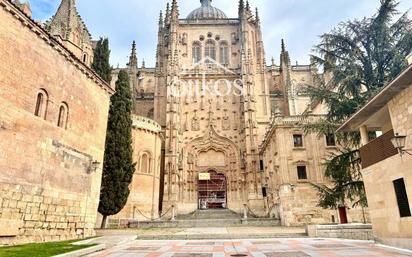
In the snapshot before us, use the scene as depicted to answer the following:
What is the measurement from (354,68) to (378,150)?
5.09m

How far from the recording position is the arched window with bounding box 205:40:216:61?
1506 inches

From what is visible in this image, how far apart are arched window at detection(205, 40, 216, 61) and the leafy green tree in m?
24.7

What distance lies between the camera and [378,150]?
9.84 m

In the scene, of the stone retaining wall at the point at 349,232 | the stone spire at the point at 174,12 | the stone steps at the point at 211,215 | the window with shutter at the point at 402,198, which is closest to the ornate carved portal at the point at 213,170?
the stone steps at the point at 211,215

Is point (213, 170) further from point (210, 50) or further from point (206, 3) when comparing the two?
point (206, 3)

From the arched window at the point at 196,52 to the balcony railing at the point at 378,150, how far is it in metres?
29.5

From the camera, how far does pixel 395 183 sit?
886 centimetres

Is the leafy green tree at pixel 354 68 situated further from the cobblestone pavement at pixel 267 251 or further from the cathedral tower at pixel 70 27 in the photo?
the cathedral tower at pixel 70 27

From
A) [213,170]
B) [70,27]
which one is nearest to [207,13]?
[213,170]

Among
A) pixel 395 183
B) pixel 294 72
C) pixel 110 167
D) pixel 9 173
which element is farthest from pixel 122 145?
pixel 294 72

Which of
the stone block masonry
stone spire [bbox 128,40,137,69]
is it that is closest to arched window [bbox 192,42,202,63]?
stone spire [bbox 128,40,137,69]

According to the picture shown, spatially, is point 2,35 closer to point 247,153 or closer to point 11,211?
point 11,211

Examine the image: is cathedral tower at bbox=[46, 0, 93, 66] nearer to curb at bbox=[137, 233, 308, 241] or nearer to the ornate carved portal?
curb at bbox=[137, 233, 308, 241]

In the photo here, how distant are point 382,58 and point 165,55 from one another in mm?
27708
